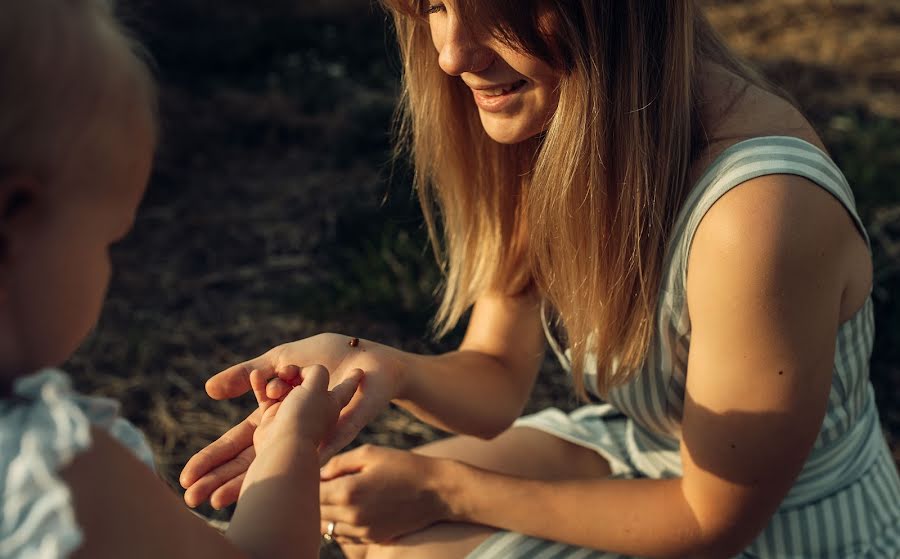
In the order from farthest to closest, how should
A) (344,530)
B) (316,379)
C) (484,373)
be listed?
1. (484,373)
2. (344,530)
3. (316,379)

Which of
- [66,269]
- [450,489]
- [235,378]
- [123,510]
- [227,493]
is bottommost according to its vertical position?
[450,489]

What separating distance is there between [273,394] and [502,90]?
594 millimetres

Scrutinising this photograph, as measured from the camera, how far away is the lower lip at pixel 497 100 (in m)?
1.63

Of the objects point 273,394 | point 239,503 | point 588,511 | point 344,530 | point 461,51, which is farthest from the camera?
point 344,530

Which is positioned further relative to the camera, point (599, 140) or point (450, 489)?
point (450, 489)

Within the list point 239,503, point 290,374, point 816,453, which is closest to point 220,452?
point 290,374

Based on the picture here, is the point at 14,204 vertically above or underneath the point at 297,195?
above

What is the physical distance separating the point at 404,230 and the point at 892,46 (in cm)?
297

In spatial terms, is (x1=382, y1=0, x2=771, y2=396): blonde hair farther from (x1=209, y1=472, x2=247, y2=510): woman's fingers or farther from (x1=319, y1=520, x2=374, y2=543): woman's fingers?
(x1=209, y1=472, x2=247, y2=510): woman's fingers

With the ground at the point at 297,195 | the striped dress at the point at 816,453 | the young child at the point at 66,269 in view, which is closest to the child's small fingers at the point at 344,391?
the young child at the point at 66,269

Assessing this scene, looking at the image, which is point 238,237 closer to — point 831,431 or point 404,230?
point 404,230

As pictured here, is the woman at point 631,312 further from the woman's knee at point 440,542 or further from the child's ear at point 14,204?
the child's ear at point 14,204

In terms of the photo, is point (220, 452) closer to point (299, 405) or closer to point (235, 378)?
point (235, 378)

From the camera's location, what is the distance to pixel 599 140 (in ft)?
5.05
